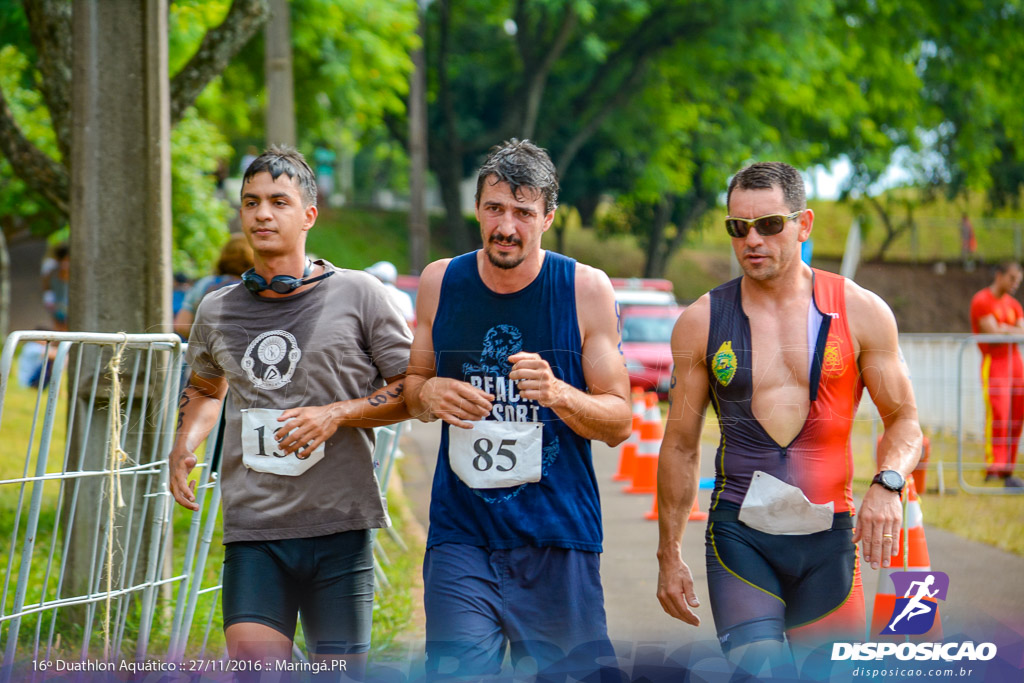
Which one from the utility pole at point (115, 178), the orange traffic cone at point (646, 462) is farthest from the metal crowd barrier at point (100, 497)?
the orange traffic cone at point (646, 462)

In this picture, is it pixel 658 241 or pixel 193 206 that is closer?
pixel 193 206

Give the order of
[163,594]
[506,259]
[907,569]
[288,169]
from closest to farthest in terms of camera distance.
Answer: [506,259]
[288,169]
[907,569]
[163,594]

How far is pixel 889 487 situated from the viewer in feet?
10.5

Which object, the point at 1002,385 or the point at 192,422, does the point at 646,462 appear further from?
the point at 192,422

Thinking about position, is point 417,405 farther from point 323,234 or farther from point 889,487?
point 323,234

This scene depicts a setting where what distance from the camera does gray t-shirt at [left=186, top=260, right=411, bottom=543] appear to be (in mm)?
3391

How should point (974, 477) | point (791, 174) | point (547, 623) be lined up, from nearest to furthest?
point (547, 623)
point (791, 174)
point (974, 477)

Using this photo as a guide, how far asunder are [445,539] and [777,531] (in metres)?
0.96

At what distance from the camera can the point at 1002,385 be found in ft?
32.8

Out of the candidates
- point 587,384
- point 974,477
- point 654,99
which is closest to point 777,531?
point 587,384

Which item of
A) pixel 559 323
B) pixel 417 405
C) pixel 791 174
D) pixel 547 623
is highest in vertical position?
pixel 791 174

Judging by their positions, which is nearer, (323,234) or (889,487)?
(889,487)

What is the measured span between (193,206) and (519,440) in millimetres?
14189

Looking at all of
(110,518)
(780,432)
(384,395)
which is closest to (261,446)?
(384,395)
